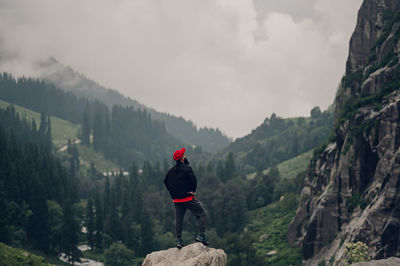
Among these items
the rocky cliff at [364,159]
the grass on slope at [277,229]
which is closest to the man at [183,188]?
the rocky cliff at [364,159]

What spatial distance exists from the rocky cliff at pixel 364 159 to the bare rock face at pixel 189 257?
3496cm

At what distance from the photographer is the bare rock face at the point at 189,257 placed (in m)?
26.8

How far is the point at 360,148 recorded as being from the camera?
74125 millimetres

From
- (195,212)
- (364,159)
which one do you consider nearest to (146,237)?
(364,159)

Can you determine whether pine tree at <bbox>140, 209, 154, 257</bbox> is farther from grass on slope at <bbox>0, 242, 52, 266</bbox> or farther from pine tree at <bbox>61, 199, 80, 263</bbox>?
grass on slope at <bbox>0, 242, 52, 266</bbox>

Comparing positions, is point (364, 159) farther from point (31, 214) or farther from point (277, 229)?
point (31, 214)

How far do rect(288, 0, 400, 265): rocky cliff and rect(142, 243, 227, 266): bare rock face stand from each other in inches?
1376

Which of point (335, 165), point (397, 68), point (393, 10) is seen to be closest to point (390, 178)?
point (397, 68)

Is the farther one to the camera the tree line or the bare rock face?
the tree line

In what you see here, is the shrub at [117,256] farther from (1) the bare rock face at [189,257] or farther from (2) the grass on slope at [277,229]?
(1) the bare rock face at [189,257]

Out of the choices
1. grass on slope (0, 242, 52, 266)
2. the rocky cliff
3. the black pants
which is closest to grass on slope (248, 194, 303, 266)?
the rocky cliff

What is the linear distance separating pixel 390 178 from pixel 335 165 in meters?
23.4

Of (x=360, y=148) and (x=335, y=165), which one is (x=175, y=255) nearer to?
(x=360, y=148)

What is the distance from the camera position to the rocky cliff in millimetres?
62094
